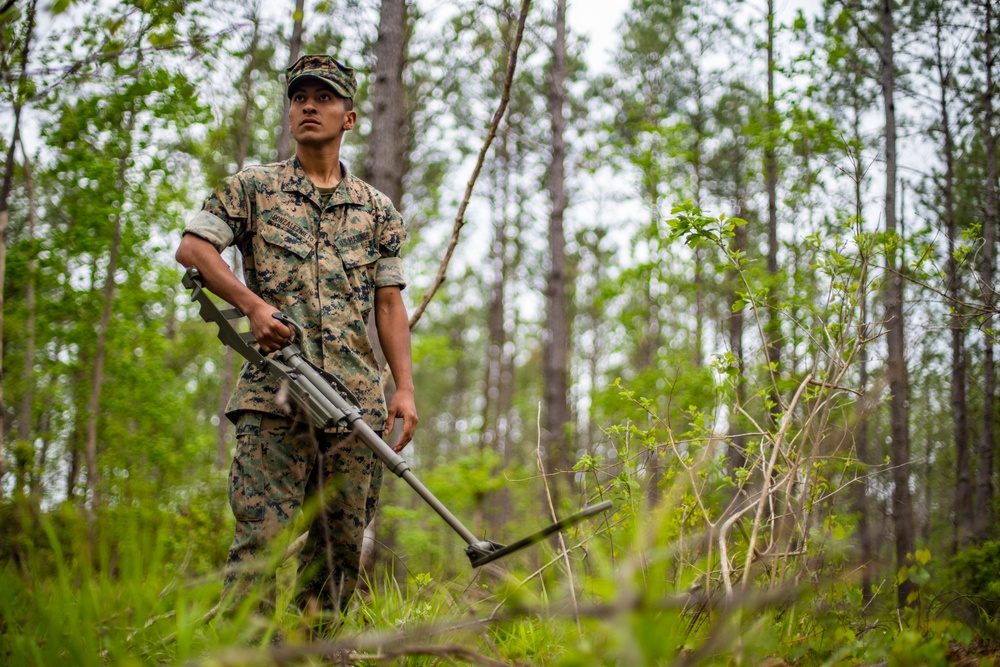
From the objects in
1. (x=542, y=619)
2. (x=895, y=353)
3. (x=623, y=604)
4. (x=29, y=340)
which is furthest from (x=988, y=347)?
(x=29, y=340)

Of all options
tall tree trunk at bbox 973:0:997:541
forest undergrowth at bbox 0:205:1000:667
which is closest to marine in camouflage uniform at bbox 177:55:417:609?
forest undergrowth at bbox 0:205:1000:667

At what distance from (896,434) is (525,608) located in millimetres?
6002

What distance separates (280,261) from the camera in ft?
8.74

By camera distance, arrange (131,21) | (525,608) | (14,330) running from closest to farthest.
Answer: (525,608), (131,21), (14,330)

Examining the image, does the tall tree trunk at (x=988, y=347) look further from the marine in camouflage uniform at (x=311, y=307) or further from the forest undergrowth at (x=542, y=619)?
the marine in camouflage uniform at (x=311, y=307)

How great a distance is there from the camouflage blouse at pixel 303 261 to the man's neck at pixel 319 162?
40 millimetres

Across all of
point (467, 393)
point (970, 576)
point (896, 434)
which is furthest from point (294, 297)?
point (467, 393)

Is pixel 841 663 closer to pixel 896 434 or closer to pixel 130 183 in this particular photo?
pixel 896 434

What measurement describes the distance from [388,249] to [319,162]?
447mm

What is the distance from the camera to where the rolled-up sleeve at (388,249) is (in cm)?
300

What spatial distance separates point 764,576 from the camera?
8.61 feet

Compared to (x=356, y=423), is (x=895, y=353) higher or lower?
higher

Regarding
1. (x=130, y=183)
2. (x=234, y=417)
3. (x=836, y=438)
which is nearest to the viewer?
(x=234, y=417)

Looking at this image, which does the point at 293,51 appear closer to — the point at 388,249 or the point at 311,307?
the point at 388,249
